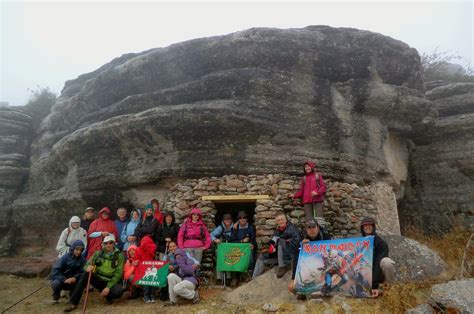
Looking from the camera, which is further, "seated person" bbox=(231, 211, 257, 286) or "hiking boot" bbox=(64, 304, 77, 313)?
"seated person" bbox=(231, 211, 257, 286)

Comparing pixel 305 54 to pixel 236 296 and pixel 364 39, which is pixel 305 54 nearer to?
pixel 364 39

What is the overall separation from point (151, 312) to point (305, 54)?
8.00 m

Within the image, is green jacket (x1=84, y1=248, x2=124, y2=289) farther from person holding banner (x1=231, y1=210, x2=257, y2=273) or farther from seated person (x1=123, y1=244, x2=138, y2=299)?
person holding banner (x1=231, y1=210, x2=257, y2=273)

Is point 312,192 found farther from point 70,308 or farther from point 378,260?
point 70,308

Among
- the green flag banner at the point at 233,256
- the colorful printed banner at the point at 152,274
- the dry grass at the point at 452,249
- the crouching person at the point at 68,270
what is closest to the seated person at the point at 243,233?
the green flag banner at the point at 233,256

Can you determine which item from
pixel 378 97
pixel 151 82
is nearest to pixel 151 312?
pixel 151 82

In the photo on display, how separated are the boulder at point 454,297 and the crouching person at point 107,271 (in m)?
5.45

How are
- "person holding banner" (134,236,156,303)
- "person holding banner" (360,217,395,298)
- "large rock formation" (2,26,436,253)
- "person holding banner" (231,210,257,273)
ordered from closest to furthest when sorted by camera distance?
"person holding banner" (360,217,395,298)
"person holding banner" (134,236,156,303)
"person holding banner" (231,210,257,273)
"large rock formation" (2,26,436,253)

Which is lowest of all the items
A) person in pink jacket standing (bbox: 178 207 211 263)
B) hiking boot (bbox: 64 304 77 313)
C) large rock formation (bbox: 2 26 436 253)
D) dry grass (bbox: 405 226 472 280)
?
hiking boot (bbox: 64 304 77 313)

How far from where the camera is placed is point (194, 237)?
8023 millimetres

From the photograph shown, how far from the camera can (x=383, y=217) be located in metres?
10.3

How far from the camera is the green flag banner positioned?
7.93 m

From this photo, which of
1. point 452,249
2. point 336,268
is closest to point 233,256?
point 336,268

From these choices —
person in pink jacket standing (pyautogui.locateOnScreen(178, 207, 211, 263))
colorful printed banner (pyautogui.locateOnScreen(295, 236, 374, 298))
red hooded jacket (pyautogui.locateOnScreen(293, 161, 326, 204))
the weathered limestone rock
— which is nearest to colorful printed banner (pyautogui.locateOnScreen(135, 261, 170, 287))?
person in pink jacket standing (pyautogui.locateOnScreen(178, 207, 211, 263))
